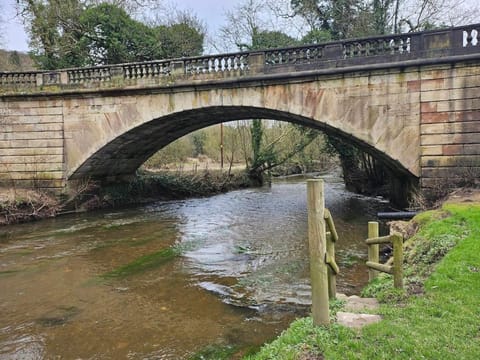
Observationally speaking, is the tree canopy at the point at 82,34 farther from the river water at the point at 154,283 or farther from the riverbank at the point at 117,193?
the river water at the point at 154,283

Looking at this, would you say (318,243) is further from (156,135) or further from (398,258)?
(156,135)

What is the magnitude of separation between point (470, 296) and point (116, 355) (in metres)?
3.72

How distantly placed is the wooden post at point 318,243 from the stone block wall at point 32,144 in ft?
41.0

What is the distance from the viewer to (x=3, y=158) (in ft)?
45.0

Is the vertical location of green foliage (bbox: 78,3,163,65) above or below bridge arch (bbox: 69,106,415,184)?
above

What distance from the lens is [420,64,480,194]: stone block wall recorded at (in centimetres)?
912

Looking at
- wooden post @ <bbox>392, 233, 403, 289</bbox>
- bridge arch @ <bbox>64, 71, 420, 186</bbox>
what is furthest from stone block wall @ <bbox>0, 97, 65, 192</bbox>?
wooden post @ <bbox>392, 233, 403, 289</bbox>

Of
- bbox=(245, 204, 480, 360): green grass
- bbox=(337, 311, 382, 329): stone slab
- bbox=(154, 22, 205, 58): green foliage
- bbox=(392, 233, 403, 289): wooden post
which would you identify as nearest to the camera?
bbox=(245, 204, 480, 360): green grass

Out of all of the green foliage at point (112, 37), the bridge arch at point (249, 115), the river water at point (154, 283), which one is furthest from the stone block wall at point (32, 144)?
the green foliage at point (112, 37)

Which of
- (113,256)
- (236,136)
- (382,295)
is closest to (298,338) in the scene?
(382,295)

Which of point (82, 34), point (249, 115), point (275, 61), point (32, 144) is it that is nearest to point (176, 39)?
point (82, 34)

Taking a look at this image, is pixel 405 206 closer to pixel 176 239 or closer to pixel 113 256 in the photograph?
pixel 176 239

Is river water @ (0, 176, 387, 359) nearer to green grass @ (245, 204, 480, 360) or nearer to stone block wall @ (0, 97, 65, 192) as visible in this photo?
green grass @ (245, 204, 480, 360)

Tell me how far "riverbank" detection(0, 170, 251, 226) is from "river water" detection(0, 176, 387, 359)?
Answer: 77cm
